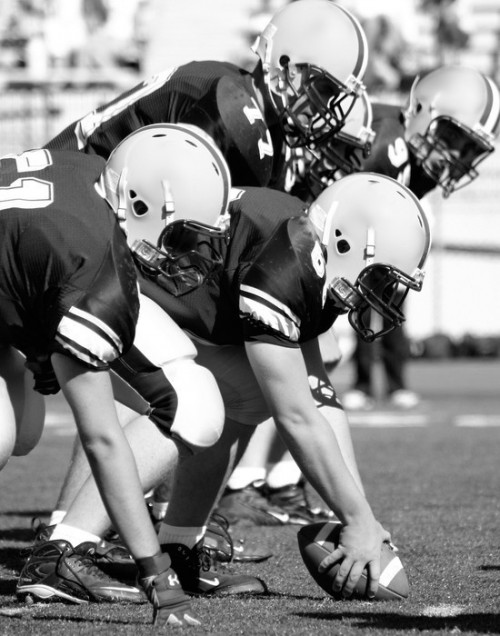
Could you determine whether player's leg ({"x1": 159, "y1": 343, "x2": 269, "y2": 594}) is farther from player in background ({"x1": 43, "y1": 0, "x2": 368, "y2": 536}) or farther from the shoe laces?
player in background ({"x1": 43, "y1": 0, "x2": 368, "y2": 536})

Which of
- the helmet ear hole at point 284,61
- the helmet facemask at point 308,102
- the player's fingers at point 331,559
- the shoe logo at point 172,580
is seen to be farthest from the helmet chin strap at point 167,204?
the helmet ear hole at point 284,61

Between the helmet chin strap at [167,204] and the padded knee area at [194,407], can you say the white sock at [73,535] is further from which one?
the helmet chin strap at [167,204]

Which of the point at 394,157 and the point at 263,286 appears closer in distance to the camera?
the point at 263,286

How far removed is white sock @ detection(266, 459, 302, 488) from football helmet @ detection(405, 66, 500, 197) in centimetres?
131

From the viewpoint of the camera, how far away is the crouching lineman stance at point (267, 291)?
301 centimetres

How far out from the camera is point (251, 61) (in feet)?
47.7

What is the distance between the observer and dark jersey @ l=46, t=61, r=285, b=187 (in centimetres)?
363

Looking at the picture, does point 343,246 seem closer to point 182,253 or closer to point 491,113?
point 182,253

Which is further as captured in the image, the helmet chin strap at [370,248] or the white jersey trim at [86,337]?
the helmet chin strap at [370,248]

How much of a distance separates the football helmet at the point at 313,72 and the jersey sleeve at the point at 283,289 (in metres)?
1.01

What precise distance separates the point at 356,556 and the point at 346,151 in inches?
73.8

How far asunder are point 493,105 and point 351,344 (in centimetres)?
998

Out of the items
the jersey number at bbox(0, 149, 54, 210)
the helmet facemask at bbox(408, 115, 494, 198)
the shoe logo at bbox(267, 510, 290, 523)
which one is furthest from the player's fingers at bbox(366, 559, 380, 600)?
the helmet facemask at bbox(408, 115, 494, 198)

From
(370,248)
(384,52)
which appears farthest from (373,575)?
(384,52)
